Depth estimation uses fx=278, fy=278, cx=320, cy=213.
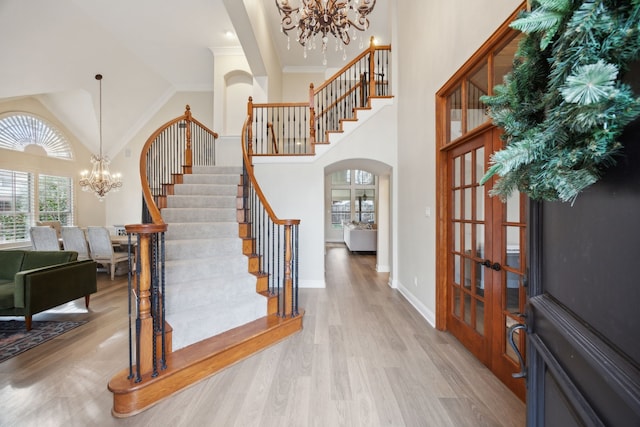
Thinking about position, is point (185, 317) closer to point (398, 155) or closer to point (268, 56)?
point (398, 155)

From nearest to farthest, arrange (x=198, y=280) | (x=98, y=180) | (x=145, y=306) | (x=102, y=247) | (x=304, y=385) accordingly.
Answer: (x=145, y=306) → (x=304, y=385) → (x=198, y=280) → (x=102, y=247) → (x=98, y=180)

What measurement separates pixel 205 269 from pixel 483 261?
107 inches

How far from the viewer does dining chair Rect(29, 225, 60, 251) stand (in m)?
5.09

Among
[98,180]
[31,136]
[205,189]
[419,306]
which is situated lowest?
[419,306]

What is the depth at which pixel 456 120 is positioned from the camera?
2842mm

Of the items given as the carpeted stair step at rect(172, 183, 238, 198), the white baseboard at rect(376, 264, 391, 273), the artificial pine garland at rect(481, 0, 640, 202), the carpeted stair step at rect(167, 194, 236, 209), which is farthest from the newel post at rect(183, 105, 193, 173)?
the artificial pine garland at rect(481, 0, 640, 202)

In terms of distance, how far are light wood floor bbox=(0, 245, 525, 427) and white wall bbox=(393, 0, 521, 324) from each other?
2.81 ft

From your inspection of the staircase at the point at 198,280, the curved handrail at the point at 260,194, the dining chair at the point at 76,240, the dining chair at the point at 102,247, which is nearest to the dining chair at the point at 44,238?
the dining chair at the point at 76,240

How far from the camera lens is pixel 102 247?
530 cm

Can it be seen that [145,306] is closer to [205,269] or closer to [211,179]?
[205,269]

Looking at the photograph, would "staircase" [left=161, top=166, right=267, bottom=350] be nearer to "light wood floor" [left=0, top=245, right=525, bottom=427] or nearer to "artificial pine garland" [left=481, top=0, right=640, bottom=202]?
"light wood floor" [left=0, top=245, right=525, bottom=427]

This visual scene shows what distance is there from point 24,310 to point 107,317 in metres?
0.75

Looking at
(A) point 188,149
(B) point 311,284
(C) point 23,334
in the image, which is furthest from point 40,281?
(B) point 311,284

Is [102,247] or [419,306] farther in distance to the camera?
[102,247]
